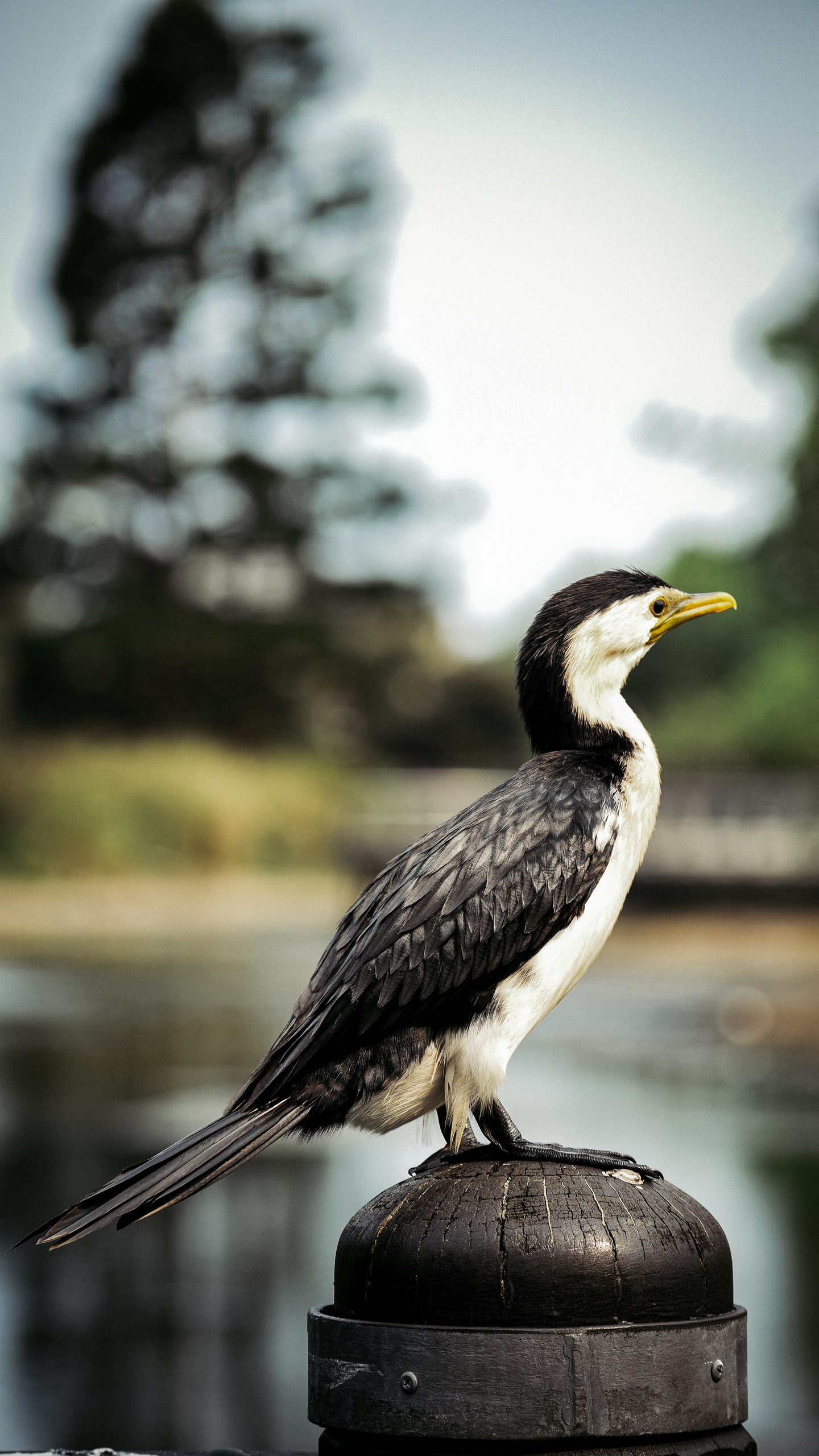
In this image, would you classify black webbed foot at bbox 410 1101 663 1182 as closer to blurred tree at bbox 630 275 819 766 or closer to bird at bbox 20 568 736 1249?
bird at bbox 20 568 736 1249

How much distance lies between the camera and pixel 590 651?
345 centimetres

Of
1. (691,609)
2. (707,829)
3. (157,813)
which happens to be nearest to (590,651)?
(691,609)

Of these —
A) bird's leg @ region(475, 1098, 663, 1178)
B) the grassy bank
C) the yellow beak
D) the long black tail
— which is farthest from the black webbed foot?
the grassy bank

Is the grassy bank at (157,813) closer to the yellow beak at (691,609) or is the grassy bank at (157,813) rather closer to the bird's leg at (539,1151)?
the yellow beak at (691,609)

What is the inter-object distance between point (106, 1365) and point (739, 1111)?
5.81 m

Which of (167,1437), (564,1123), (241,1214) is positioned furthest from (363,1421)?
(564,1123)

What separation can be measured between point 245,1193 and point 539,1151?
6383 mm

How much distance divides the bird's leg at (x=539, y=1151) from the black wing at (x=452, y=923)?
0.63ft

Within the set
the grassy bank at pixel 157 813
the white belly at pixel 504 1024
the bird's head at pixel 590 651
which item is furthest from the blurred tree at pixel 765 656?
the white belly at pixel 504 1024

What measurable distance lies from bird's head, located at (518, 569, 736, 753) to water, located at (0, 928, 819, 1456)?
2.60 m

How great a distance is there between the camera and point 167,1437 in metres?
5.04

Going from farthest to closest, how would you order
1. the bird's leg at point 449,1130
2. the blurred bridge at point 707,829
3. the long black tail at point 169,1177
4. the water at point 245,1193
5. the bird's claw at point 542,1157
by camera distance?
the blurred bridge at point 707,829, the water at point 245,1193, the bird's leg at point 449,1130, the bird's claw at point 542,1157, the long black tail at point 169,1177

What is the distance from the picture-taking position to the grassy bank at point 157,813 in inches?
1240

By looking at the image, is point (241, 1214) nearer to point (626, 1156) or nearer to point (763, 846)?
point (626, 1156)
